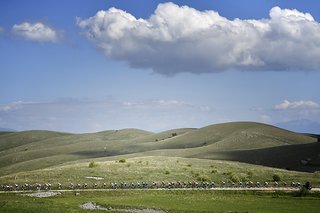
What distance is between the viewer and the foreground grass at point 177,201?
48.4 meters

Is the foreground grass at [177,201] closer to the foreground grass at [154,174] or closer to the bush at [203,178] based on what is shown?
the foreground grass at [154,174]

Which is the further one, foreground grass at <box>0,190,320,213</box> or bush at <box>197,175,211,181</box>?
bush at <box>197,175,211,181</box>

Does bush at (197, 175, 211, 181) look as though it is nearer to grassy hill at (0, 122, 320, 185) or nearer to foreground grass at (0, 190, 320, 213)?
grassy hill at (0, 122, 320, 185)

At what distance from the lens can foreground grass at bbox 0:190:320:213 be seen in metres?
48.4

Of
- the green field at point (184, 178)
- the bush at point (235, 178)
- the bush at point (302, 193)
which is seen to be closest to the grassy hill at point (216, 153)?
the green field at point (184, 178)

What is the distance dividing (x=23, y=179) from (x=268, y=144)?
108099 mm

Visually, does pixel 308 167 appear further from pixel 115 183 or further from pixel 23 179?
pixel 23 179

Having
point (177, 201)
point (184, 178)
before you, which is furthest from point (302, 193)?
point (184, 178)

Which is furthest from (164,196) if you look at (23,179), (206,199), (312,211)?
(23,179)

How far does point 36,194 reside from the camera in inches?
2424

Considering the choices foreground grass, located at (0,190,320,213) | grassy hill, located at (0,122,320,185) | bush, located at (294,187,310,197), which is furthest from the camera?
grassy hill, located at (0,122,320,185)

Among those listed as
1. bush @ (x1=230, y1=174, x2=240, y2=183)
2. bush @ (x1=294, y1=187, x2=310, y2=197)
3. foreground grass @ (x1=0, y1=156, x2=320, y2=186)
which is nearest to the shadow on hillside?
foreground grass @ (x1=0, y1=156, x2=320, y2=186)

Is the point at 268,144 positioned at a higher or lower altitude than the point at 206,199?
higher

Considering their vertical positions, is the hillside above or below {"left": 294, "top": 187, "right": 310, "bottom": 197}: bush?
above
